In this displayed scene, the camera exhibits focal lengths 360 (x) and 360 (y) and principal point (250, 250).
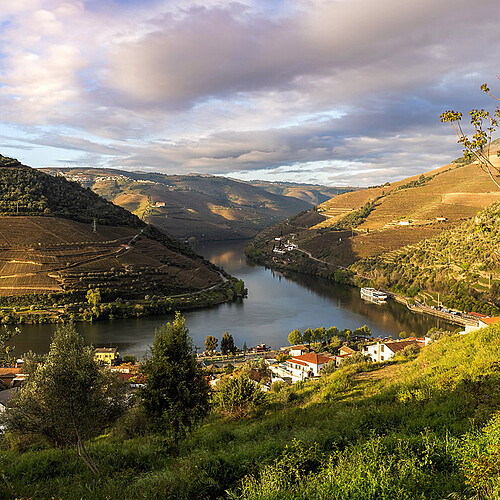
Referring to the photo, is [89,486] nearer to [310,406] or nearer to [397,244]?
[310,406]

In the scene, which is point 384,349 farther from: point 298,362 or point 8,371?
point 8,371

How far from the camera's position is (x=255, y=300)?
5494cm

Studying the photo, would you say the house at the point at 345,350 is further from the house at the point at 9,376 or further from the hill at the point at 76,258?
the hill at the point at 76,258

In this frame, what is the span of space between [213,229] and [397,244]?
3317 inches

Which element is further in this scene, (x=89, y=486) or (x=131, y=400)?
(x=131, y=400)

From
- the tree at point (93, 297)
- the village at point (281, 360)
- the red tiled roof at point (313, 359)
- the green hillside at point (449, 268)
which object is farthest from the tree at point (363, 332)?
the tree at point (93, 297)

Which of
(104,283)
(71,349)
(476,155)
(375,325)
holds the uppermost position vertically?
(476,155)

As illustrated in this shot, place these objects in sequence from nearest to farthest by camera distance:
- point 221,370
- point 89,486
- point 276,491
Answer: point 276,491 → point 89,486 → point 221,370

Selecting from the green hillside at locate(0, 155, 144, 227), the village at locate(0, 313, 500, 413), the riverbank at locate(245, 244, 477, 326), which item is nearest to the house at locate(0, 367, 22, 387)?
the village at locate(0, 313, 500, 413)

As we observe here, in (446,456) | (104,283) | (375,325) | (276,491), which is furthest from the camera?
(104,283)

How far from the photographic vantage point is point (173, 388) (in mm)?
8930

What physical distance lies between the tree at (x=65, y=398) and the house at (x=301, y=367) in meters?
18.5

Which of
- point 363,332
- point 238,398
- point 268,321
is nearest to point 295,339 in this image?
point 363,332

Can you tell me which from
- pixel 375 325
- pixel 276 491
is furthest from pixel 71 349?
pixel 375 325
